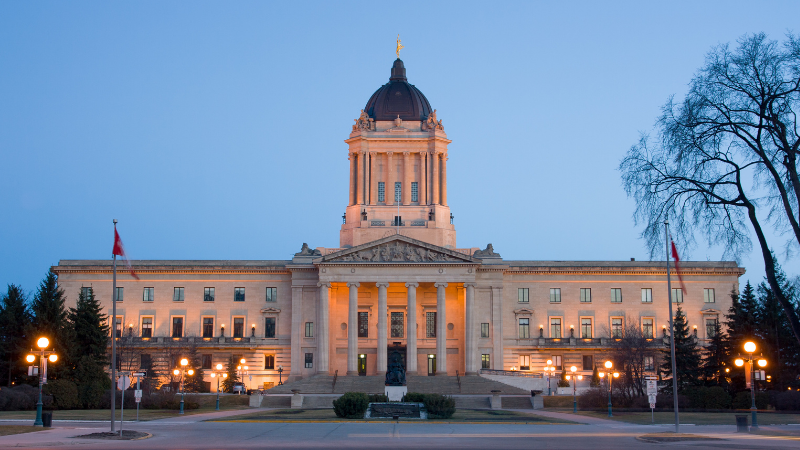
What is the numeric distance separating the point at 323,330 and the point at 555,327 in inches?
972

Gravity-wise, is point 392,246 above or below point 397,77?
below

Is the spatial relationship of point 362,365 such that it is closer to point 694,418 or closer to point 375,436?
point 694,418

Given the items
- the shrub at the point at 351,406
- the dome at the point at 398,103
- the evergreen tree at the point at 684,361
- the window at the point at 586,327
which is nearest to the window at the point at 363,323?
the dome at the point at 398,103

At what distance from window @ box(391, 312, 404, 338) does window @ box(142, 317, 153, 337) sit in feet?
82.1

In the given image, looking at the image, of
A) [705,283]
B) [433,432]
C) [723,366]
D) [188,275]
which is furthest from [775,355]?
[188,275]

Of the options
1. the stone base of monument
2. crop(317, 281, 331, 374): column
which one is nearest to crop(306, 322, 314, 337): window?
crop(317, 281, 331, 374): column

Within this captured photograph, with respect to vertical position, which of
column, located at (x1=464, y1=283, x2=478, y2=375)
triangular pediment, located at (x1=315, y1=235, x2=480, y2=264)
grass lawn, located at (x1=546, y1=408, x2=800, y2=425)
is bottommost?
grass lawn, located at (x1=546, y1=408, x2=800, y2=425)

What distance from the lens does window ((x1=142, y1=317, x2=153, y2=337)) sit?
90.2 metres

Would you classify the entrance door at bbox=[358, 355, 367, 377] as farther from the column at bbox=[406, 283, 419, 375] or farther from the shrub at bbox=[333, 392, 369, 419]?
the shrub at bbox=[333, 392, 369, 419]

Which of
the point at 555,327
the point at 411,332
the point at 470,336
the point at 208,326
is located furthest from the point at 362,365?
the point at 555,327

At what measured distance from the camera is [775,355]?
69.2 m

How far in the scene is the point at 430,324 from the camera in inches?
3484

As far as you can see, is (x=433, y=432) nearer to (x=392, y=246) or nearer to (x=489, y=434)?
(x=489, y=434)

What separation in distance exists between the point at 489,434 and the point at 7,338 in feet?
145
